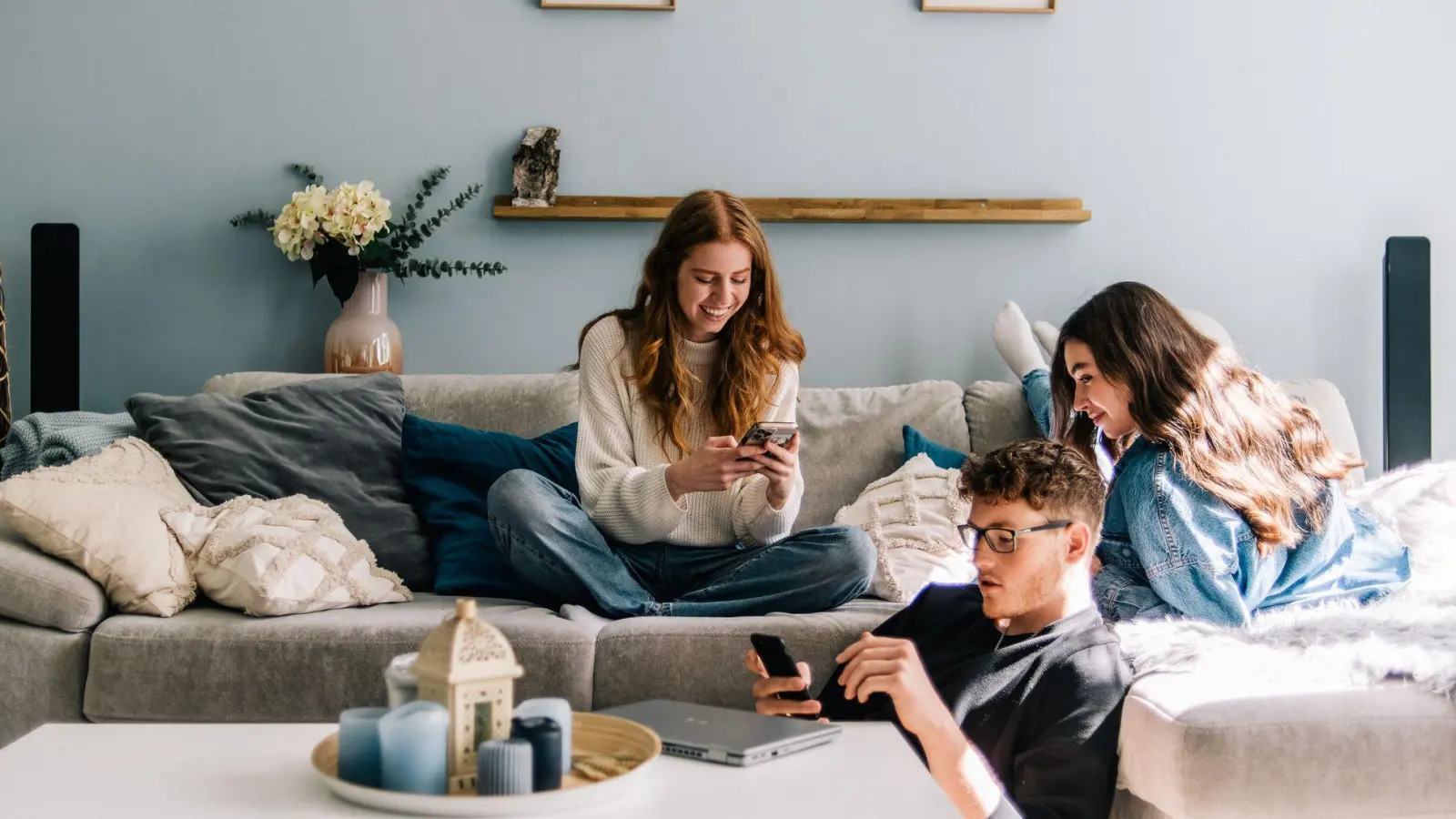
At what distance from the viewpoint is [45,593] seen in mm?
1888

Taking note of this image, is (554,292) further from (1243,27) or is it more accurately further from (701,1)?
(1243,27)

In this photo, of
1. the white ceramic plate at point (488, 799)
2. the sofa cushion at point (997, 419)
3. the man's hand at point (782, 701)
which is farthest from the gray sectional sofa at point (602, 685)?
the white ceramic plate at point (488, 799)

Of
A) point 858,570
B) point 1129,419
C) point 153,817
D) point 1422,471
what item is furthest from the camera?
point 1422,471

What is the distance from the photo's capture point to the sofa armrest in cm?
189

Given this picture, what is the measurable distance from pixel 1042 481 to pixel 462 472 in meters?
1.34

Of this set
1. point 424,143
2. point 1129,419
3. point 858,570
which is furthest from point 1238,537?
point 424,143

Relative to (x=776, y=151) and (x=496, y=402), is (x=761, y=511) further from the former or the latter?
(x=776, y=151)

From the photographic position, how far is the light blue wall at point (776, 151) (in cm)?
295

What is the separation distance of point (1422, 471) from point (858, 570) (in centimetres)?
125

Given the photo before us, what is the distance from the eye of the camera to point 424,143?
297cm

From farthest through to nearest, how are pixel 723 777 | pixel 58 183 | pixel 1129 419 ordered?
pixel 58 183 → pixel 1129 419 → pixel 723 777

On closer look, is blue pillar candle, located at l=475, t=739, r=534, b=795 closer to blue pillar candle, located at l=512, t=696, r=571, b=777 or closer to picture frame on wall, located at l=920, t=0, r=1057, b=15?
blue pillar candle, located at l=512, t=696, r=571, b=777

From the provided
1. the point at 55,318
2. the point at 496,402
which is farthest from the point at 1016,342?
the point at 55,318

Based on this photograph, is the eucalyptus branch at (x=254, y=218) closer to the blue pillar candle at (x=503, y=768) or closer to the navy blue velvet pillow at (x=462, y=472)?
the navy blue velvet pillow at (x=462, y=472)
